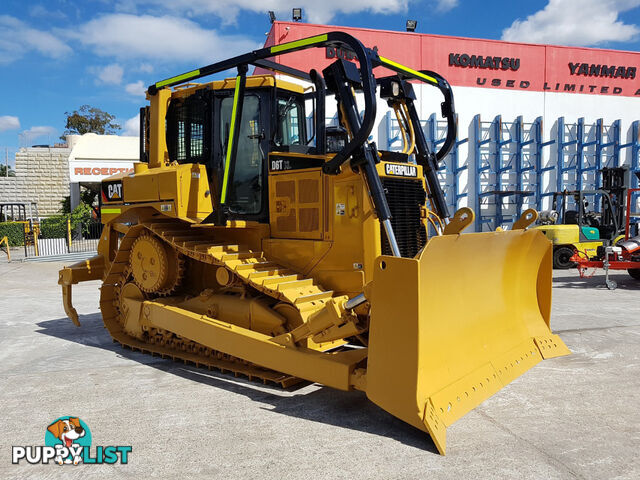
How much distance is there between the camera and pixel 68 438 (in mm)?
3652

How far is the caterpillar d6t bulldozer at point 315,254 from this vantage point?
357 centimetres

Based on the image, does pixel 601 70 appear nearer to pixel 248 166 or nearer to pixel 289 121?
pixel 289 121

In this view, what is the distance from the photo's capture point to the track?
459 cm

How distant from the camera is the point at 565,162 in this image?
2055cm

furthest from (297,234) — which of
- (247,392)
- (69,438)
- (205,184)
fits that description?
(69,438)

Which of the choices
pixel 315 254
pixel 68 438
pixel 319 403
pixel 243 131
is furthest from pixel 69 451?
pixel 243 131

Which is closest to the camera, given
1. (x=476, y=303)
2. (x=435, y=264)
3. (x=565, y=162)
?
(x=435, y=264)

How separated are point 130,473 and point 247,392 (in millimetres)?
1474

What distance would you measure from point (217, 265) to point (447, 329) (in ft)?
8.22

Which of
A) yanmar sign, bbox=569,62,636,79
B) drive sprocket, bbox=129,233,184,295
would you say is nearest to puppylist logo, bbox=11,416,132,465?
drive sprocket, bbox=129,233,184,295

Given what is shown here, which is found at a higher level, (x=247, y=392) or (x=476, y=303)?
(x=476, y=303)

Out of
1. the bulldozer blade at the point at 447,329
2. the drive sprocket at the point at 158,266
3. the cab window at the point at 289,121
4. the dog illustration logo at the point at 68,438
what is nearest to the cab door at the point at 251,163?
the cab window at the point at 289,121

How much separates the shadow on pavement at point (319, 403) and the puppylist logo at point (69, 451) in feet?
4.03

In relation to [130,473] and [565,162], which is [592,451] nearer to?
[130,473]
